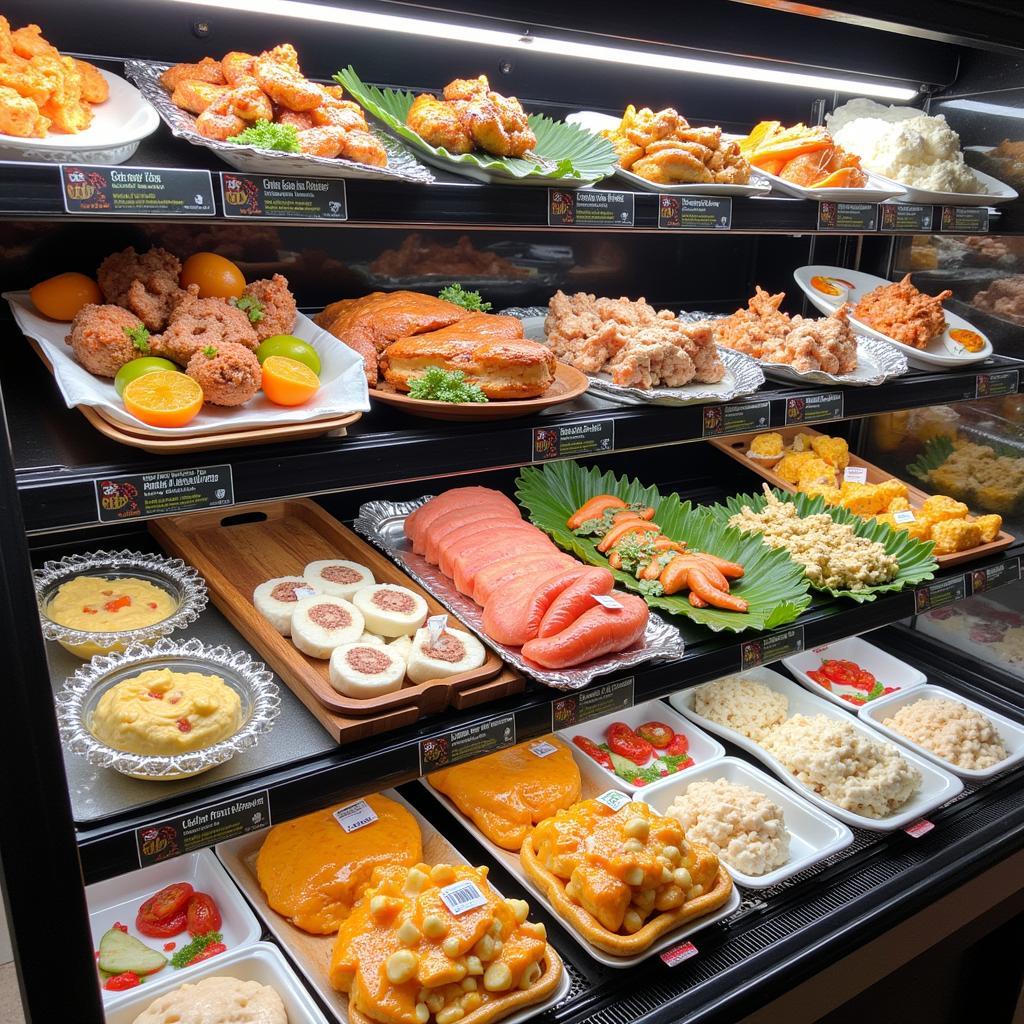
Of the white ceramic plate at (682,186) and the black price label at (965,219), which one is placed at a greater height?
the white ceramic plate at (682,186)

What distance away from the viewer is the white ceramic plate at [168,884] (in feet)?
6.14

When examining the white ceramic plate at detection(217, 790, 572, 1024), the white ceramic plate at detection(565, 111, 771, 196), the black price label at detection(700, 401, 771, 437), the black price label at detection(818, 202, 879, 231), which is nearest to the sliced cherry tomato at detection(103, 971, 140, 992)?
the white ceramic plate at detection(217, 790, 572, 1024)

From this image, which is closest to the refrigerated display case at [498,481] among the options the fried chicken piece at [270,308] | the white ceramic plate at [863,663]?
the white ceramic plate at [863,663]

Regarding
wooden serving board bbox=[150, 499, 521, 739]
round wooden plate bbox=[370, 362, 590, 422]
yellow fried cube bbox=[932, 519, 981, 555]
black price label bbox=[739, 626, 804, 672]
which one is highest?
round wooden plate bbox=[370, 362, 590, 422]

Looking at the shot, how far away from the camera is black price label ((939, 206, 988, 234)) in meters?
2.40

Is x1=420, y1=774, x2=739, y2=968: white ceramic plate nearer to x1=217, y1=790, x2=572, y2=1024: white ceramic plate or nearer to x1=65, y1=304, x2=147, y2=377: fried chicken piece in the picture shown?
x1=217, y1=790, x2=572, y2=1024: white ceramic plate

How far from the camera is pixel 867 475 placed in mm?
3172

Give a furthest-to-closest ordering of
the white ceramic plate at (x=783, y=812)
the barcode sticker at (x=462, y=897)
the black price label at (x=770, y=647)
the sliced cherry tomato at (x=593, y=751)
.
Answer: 1. the sliced cherry tomato at (x=593, y=751)
2. the white ceramic plate at (x=783, y=812)
3. the black price label at (x=770, y=647)
4. the barcode sticker at (x=462, y=897)

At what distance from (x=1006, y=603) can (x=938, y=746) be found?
752mm

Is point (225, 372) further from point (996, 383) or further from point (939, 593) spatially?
point (996, 383)

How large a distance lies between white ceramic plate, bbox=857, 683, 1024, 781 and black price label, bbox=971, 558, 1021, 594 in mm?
444

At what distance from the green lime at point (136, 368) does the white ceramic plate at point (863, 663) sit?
2.13 m

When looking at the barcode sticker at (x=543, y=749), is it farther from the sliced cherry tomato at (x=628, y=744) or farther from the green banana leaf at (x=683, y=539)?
the green banana leaf at (x=683, y=539)

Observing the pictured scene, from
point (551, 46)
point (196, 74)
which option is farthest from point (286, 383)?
point (551, 46)
